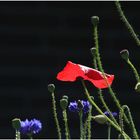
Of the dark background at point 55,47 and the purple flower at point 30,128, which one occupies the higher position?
the dark background at point 55,47

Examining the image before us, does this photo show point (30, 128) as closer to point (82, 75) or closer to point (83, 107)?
point (83, 107)

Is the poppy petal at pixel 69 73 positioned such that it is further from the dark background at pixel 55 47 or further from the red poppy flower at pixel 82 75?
the dark background at pixel 55 47

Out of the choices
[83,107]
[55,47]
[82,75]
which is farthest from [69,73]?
[55,47]

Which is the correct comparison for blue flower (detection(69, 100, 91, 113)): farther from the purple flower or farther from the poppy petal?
the poppy petal

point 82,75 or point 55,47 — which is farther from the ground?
point 55,47

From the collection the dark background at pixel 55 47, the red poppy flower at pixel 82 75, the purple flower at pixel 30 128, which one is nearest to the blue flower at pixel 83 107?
the purple flower at pixel 30 128
